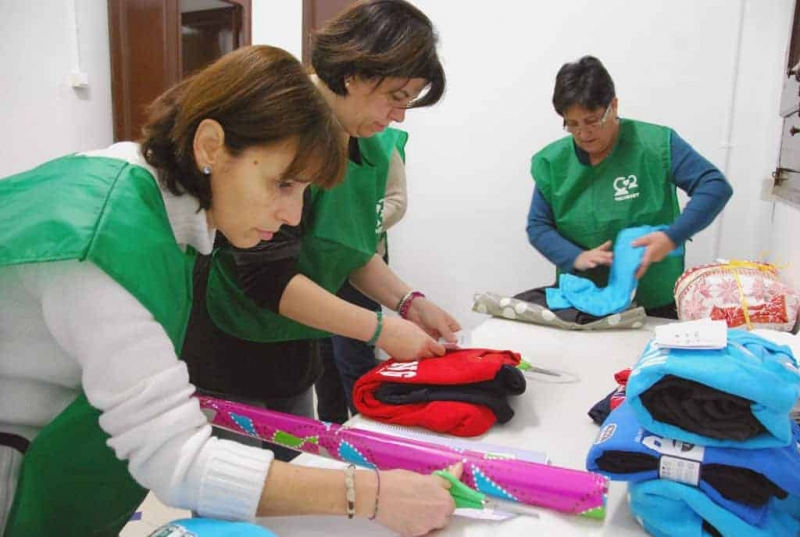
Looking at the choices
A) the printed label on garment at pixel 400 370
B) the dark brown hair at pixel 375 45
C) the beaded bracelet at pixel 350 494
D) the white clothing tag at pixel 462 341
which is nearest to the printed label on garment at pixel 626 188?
the white clothing tag at pixel 462 341

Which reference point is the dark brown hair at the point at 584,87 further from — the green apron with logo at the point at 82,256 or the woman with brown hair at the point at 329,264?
the green apron with logo at the point at 82,256

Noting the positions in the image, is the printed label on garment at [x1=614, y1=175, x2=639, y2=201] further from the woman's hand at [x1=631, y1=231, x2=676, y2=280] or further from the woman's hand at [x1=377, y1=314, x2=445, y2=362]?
the woman's hand at [x1=377, y1=314, x2=445, y2=362]

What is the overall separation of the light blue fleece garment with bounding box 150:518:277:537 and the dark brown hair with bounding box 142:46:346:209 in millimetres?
376

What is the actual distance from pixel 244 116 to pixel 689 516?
0.70 meters

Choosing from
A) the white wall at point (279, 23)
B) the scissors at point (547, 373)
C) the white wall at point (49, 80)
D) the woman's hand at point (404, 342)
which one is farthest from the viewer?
the white wall at point (279, 23)

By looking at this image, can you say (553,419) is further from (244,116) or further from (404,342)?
(244,116)

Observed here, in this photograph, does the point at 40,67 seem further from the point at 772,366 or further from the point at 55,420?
the point at 772,366

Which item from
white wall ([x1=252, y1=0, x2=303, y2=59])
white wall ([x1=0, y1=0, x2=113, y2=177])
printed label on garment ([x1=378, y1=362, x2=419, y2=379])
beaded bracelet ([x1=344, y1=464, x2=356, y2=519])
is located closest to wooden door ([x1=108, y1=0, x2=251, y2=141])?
white wall ([x1=0, y1=0, x2=113, y2=177])

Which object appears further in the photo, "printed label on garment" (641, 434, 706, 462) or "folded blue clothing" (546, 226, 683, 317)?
"folded blue clothing" (546, 226, 683, 317)

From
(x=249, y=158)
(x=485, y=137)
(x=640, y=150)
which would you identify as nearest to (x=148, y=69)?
(x=485, y=137)

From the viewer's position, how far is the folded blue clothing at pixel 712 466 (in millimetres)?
723

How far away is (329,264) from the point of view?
4.21 ft

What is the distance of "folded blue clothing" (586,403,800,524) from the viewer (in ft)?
2.37

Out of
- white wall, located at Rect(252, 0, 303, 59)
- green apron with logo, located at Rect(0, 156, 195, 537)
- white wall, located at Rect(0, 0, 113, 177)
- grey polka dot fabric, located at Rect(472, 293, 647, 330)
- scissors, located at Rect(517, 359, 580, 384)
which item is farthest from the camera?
white wall, located at Rect(252, 0, 303, 59)
